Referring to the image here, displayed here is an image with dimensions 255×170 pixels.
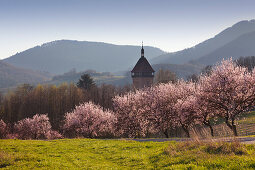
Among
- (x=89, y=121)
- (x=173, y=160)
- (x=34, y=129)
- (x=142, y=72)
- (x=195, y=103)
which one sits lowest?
(x=34, y=129)

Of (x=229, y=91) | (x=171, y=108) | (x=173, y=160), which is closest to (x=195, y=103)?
(x=229, y=91)

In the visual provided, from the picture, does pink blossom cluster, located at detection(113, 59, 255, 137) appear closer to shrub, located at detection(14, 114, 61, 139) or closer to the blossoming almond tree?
the blossoming almond tree

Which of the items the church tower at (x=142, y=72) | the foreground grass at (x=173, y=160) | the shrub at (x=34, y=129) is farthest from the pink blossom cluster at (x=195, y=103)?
the church tower at (x=142, y=72)

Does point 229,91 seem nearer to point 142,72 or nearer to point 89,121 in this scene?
point 89,121

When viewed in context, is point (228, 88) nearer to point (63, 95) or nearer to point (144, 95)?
point (144, 95)

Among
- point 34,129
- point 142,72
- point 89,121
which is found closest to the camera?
point 89,121

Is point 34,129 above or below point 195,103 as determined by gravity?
below

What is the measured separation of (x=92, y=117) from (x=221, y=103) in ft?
89.2

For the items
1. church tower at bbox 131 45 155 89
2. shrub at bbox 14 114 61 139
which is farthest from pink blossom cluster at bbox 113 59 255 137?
church tower at bbox 131 45 155 89

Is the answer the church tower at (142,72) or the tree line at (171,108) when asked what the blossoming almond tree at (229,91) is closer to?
the tree line at (171,108)

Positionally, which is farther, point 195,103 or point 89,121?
point 89,121

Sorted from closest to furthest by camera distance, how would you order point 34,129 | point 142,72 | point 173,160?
point 173,160, point 34,129, point 142,72

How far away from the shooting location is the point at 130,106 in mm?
44781

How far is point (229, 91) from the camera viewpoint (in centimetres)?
2864
